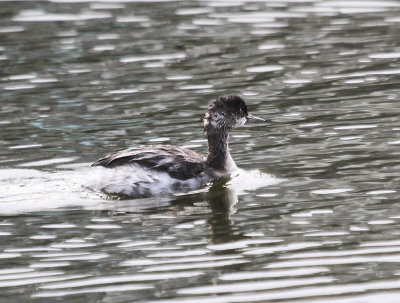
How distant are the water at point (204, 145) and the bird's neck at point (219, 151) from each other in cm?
20

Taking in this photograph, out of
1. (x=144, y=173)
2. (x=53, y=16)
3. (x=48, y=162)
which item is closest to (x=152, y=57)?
(x=53, y=16)

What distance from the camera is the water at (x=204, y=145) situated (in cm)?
783

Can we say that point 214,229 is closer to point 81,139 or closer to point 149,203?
point 149,203

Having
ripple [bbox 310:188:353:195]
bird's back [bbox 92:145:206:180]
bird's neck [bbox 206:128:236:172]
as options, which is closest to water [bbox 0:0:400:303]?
ripple [bbox 310:188:353:195]

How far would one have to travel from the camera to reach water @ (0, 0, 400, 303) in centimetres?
783

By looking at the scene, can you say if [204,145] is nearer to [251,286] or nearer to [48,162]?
[48,162]

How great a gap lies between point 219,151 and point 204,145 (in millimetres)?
969

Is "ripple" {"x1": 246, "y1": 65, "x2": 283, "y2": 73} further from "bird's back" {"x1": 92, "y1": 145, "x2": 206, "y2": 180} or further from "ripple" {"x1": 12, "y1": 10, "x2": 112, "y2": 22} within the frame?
"ripple" {"x1": 12, "y1": 10, "x2": 112, "y2": 22}

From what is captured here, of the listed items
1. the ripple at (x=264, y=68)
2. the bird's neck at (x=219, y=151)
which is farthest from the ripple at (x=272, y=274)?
the ripple at (x=264, y=68)

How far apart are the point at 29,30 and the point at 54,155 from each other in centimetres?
768

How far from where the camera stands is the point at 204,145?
1273cm

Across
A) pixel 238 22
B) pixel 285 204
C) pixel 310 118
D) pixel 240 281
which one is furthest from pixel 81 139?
pixel 238 22

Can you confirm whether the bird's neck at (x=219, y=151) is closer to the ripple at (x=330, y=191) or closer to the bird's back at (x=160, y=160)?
the bird's back at (x=160, y=160)

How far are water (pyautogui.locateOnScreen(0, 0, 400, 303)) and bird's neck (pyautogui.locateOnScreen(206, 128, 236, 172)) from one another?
0.20m
